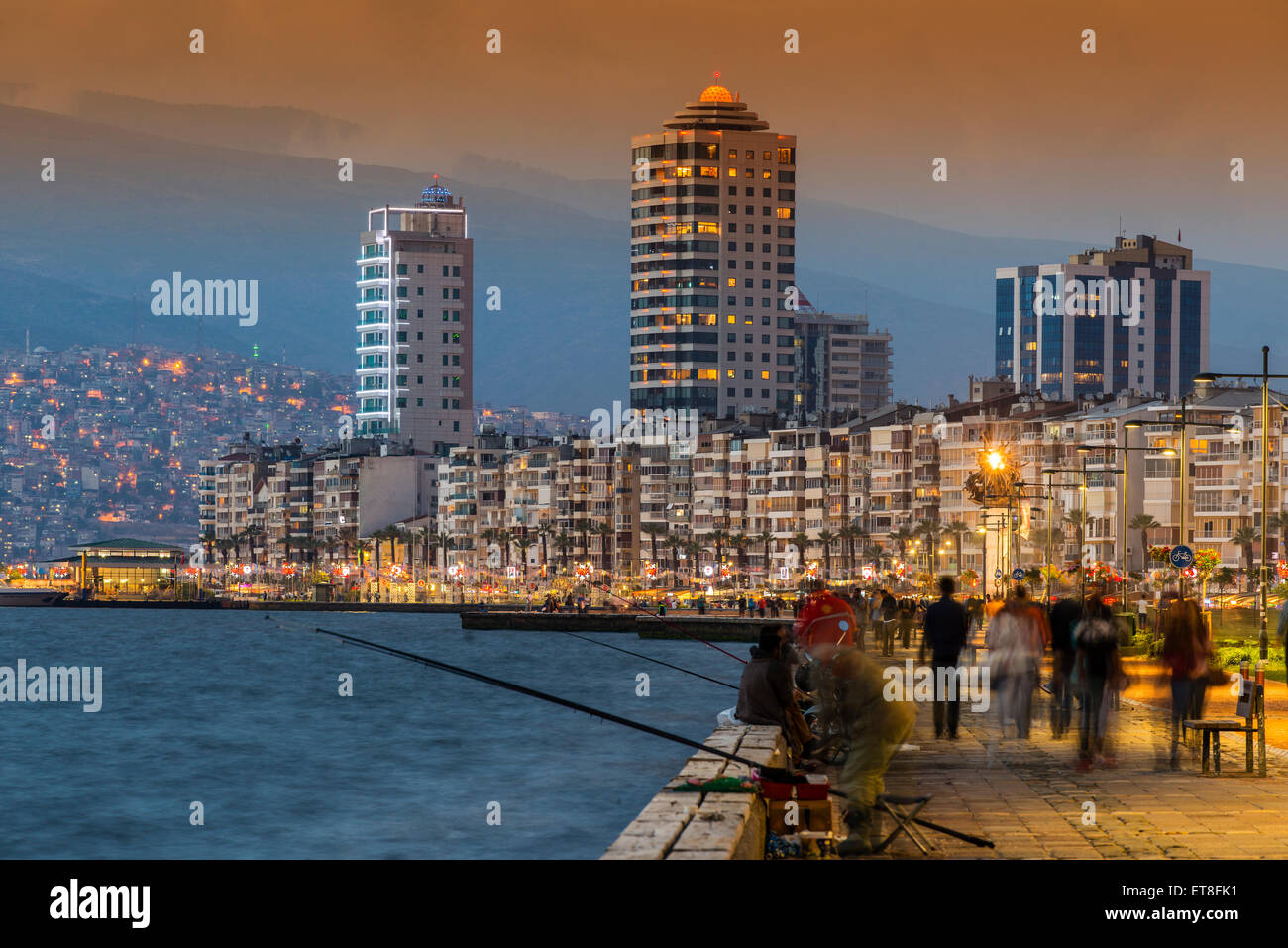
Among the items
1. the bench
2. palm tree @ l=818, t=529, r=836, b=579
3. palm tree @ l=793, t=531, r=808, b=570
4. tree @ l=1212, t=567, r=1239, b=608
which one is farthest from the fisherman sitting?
palm tree @ l=793, t=531, r=808, b=570

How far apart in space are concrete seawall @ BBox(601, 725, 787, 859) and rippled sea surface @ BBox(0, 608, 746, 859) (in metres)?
6.24

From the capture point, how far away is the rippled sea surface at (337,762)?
1507 inches

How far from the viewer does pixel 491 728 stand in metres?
65.0

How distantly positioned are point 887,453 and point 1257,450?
41542 mm

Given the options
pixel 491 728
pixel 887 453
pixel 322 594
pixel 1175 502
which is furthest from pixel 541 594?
pixel 491 728

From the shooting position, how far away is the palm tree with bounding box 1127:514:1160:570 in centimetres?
12962

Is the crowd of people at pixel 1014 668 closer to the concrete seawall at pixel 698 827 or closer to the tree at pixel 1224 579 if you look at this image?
the concrete seawall at pixel 698 827

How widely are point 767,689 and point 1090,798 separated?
3.64m

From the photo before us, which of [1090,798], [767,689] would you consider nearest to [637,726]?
[767,689]

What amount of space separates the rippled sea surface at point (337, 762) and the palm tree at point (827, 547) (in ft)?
185

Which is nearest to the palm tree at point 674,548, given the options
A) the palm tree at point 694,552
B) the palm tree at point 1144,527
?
the palm tree at point 694,552

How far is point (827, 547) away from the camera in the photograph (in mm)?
170125

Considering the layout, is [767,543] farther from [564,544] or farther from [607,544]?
[564,544]
